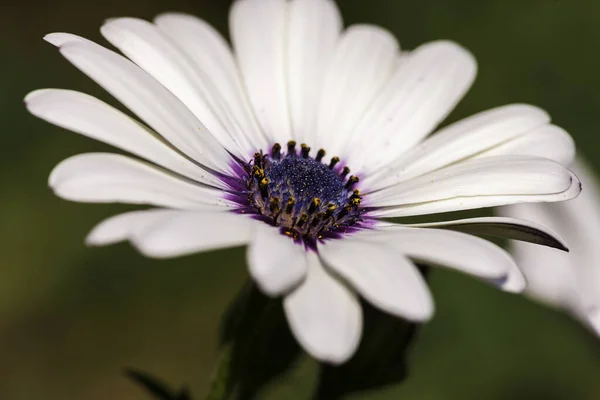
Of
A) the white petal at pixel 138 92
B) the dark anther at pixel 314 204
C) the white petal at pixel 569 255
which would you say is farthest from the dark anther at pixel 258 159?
the white petal at pixel 569 255

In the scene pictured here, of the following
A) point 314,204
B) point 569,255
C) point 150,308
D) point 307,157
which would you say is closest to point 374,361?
point 314,204

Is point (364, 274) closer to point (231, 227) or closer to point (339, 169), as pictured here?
point (231, 227)

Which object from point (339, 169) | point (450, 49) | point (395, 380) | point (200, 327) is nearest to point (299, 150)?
point (339, 169)

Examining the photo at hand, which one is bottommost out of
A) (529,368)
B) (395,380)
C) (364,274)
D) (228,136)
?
(529,368)

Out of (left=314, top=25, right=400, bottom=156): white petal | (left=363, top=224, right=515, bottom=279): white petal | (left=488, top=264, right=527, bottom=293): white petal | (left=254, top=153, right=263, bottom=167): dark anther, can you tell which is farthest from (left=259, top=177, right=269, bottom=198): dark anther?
(left=488, top=264, right=527, bottom=293): white petal

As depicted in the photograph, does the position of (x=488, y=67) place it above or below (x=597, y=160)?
above

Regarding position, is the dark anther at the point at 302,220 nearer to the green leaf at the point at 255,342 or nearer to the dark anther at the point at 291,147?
the green leaf at the point at 255,342

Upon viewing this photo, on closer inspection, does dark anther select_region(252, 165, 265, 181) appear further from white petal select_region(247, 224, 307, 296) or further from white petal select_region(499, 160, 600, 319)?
white petal select_region(499, 160, 600, 319)

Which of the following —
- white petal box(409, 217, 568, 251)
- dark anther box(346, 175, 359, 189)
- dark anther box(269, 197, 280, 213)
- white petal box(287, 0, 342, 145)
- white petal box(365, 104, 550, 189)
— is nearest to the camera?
white petal box(409, 217, 568, 251)
